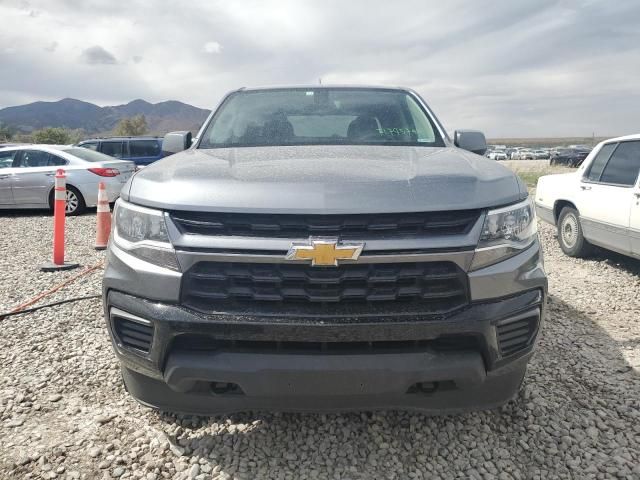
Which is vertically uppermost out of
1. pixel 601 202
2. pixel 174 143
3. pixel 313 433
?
pixel 174 143

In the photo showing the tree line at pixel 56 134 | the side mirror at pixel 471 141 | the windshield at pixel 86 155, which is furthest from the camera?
the tree line at pixel 56 134

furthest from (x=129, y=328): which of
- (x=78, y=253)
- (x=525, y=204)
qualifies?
(x=78, y=253)

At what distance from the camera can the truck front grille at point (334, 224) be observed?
5.91ft

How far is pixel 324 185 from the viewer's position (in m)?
1.88

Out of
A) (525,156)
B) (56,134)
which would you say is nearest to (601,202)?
(56,134)

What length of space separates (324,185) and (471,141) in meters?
1.65

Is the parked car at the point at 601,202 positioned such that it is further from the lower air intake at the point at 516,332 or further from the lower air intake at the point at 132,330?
the lower air intake at the point at 132,330

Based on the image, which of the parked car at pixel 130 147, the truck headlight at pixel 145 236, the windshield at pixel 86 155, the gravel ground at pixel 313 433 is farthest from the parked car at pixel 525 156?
the truck headlight at pixel 145 236

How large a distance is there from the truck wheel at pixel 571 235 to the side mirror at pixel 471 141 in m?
3.59

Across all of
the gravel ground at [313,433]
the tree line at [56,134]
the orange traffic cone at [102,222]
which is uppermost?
the tree line at [56,134]

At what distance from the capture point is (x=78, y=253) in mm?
6363

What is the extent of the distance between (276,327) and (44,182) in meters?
9.96

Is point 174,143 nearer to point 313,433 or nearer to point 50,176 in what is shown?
point 313,433

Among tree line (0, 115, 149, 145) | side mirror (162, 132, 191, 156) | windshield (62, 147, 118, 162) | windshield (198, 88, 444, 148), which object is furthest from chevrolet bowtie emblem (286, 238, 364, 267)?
tree line (0, 115, 149, 145)
